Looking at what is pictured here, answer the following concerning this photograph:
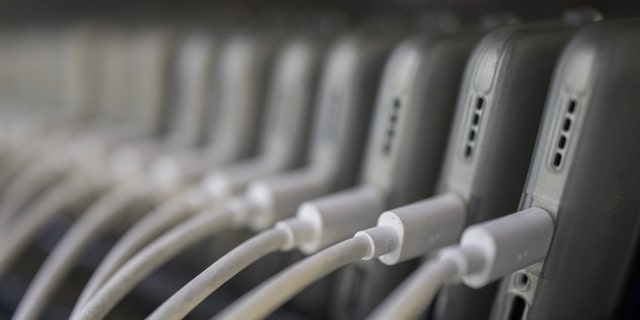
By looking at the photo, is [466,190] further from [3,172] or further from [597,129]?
[3,172]

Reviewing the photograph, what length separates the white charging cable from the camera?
31cm

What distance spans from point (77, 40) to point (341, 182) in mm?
436

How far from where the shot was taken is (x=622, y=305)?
0.41 meters

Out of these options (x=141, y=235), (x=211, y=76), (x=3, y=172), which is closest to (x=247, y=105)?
(x=211, y=76)

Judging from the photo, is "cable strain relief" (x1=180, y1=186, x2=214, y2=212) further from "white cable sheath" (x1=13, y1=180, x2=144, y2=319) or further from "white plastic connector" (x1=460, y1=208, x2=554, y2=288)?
"white plastic connector" (x1=460, y1=208, x2=554, y2=288)

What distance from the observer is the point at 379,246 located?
322mm

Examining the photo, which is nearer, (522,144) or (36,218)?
(522,144)

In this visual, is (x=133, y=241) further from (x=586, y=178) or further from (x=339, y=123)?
(x=586, y=178)

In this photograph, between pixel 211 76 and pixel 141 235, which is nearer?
pixel 141 235

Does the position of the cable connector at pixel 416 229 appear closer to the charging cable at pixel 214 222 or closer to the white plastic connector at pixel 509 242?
the white plastic connector at pixel 509 242

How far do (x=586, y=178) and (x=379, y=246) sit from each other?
0.12m

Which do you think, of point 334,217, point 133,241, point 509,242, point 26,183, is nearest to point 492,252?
point 509,242

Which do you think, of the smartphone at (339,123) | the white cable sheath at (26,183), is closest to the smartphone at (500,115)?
the smartphone at (339,123)

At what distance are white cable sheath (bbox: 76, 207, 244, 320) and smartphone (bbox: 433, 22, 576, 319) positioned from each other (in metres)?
0.16
